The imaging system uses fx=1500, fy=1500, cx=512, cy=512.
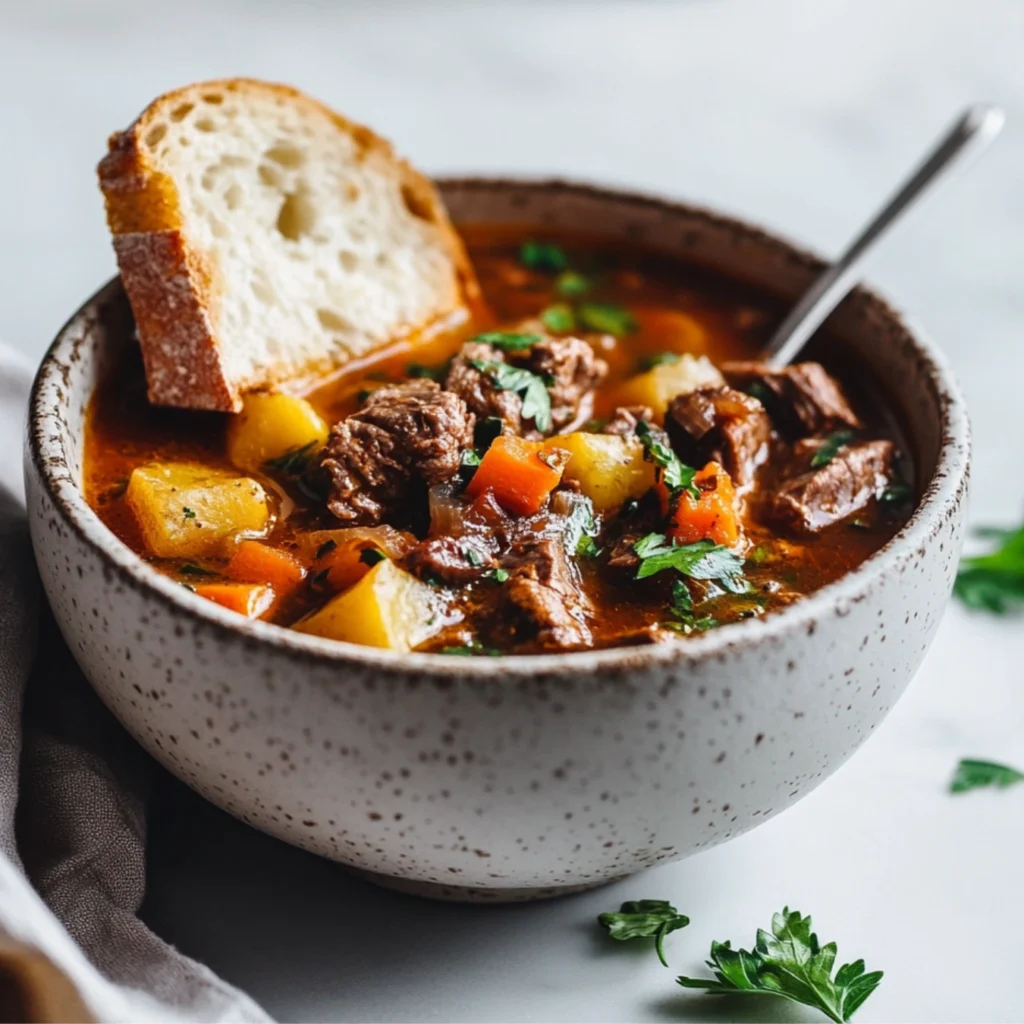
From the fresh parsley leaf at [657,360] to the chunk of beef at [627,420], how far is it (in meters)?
0.25

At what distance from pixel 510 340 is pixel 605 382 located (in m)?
0.30

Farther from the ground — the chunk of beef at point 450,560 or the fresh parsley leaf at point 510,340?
the fresh parsley leaf at point 510,340

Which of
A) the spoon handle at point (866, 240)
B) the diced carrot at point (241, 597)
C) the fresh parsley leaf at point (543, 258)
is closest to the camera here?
the diced carrot at point (241, 597)

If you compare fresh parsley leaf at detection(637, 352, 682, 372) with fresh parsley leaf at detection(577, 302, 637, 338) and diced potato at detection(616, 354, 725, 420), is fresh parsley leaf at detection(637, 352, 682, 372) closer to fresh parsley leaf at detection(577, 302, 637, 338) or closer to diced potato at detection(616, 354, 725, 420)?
diced potato at detection(616, 354, 725, 420)

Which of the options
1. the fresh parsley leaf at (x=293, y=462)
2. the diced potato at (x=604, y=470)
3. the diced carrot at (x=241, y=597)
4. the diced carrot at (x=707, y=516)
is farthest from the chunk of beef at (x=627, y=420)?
the diced carrot at (x=241, y=597)

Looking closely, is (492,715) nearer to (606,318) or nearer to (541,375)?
(541,375)

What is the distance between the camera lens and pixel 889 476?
3.25m

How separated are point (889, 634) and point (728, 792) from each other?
0.40 m

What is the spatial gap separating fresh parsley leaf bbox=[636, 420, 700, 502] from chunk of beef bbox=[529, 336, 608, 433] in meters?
0.25

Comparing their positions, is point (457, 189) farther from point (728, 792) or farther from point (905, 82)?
point (905, 82)

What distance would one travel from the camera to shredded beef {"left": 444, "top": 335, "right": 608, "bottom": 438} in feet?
10.5

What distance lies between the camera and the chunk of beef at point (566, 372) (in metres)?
3.31

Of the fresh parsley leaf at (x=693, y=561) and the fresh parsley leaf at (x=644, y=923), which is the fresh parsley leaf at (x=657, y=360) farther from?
the fresh parsley leaf at (x=644, y=923)

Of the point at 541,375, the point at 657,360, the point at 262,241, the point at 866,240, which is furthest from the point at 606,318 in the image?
the point at 262,241
